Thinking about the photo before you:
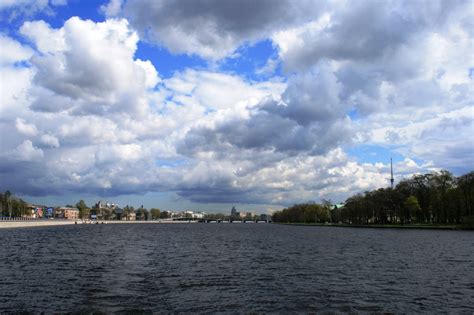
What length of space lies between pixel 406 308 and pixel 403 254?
42.8 m

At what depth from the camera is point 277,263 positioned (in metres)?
57.8

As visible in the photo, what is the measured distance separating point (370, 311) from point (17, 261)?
1921 inches

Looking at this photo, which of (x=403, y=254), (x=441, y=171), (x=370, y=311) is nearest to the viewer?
(x=370, y=311)

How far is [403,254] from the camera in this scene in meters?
70.1

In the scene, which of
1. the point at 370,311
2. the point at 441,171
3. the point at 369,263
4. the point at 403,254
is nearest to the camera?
the point at 370,311

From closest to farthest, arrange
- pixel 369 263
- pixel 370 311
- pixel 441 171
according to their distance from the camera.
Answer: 1. pixel 370 311
2. pixel 369 263
3. pixel 441 171

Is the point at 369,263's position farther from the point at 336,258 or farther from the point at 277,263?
the point at 277,263

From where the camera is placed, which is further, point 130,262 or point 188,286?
point 130,262

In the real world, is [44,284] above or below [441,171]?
below

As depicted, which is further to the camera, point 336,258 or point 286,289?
point 336,258

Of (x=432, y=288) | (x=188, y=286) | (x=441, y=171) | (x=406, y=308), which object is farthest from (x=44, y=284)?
(x=441, y=171)

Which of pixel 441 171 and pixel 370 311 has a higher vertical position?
pixel 441 171

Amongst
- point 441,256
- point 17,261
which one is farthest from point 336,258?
point 17,261

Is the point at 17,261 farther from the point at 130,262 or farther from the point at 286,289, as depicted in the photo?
the point at 286,289
